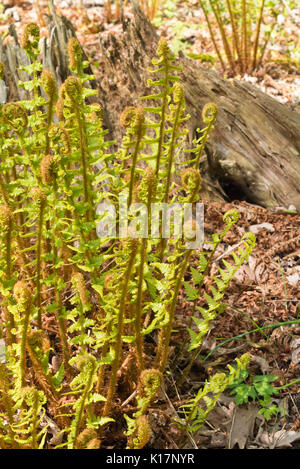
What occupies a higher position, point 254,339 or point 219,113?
point 219,113

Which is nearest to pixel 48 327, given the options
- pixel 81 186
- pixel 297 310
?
pixel 81 186

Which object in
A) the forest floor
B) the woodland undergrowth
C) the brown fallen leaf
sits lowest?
the brown fallen leaf

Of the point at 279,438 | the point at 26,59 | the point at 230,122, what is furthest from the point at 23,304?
the point at 230,122

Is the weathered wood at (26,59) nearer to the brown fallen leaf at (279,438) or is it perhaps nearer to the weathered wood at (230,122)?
the weathered wood at (230,122)

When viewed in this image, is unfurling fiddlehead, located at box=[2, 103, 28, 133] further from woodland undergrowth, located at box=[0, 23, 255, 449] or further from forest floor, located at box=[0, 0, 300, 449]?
forest floor, located at box=[0, 0, 300, 449]

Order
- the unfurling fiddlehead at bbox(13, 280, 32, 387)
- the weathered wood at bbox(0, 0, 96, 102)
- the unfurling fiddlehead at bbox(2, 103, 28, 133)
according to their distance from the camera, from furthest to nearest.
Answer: the weathered wood at bbox(0, 0, 96, 102) → the unfurling fiddlehead at bbox(2, 103, 28, 133) → the unfurling fiddlehead at bbox(13, 280, 32, 387)

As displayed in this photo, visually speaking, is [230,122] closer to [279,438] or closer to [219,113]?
[219,113]

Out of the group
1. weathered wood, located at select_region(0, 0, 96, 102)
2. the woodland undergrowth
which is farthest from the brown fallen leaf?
weathered wood, located at select_region(0, 0, 96, 102)

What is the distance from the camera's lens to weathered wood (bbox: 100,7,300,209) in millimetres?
3152

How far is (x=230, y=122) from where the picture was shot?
129 inches

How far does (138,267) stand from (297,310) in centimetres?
112

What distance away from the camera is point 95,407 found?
5.65 feet

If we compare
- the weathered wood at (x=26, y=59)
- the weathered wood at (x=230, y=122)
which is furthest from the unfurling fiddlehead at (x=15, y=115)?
the weathered wood at (x=230, y=122)

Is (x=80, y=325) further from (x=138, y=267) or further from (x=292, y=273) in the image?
(x=292, y=273)
